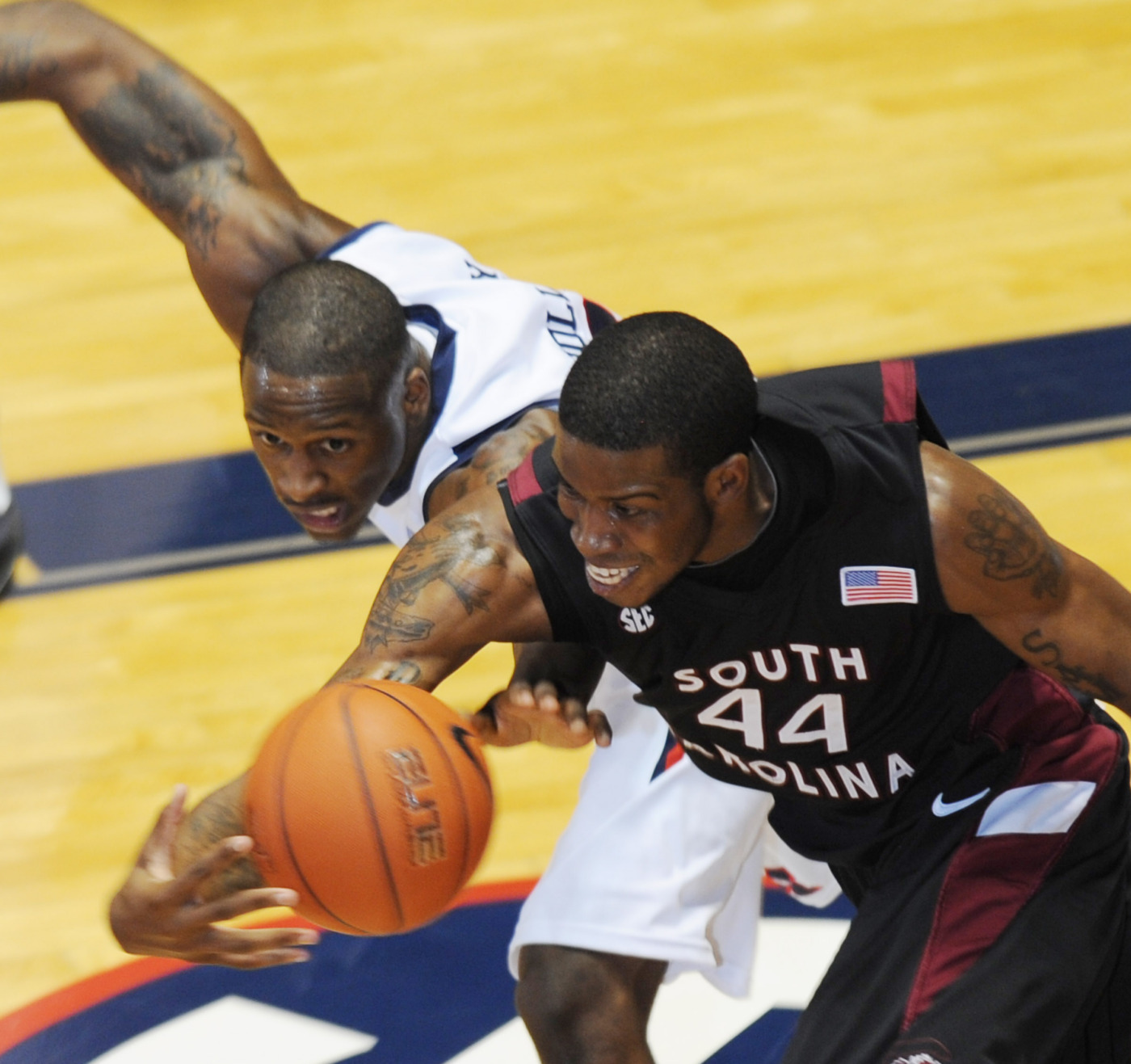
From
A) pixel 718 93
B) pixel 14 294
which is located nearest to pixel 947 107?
pixel 718 93

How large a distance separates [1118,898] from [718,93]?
4.76m

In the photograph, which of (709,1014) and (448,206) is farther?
(448,206)

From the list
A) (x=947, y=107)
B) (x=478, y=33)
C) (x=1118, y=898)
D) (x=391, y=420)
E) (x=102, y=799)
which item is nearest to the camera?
(x=1118, y=898)

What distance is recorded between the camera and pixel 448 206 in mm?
6434

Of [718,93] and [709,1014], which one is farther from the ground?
[718,93]

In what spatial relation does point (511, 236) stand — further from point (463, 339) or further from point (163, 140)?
point (463, 339)

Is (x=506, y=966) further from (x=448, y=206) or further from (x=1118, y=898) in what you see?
(x=448, y=206)

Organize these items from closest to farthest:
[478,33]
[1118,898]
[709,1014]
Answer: [1118,898] → [709,1014] → [478,33]

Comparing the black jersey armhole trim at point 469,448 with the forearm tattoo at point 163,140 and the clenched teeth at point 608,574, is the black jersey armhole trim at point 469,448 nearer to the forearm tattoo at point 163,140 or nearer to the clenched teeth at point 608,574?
the clenched teeth at point 608,574

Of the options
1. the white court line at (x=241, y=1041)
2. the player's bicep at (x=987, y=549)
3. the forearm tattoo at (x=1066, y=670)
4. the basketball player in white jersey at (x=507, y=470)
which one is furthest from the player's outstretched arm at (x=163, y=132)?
the forearm tattoo at (x=1066, y=670)

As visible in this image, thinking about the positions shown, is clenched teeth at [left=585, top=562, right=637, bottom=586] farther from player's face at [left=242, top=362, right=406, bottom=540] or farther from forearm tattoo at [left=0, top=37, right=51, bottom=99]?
forearm tattoo at [left=0, top=37, right=51, bottom=99]

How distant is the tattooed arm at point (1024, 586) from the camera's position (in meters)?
2.57

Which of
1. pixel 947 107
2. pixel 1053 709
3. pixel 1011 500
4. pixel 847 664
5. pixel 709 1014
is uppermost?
pixel 1011 500

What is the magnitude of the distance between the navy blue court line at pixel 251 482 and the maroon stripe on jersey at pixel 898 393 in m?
2.46
